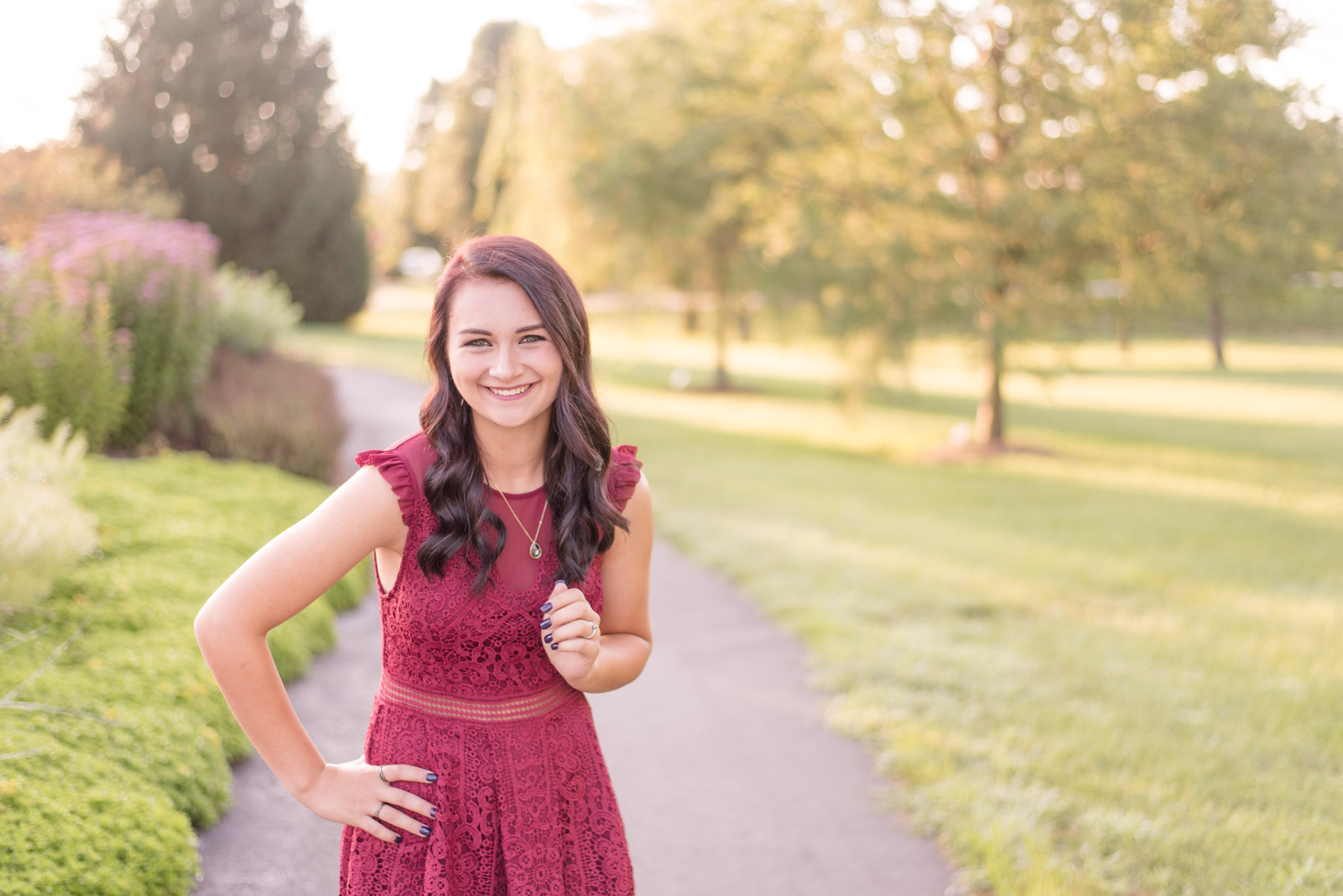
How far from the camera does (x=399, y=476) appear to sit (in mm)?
1724

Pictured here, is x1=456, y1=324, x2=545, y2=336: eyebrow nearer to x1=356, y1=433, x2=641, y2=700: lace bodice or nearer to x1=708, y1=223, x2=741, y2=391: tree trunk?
x1=356, y1=433, x2=641, y2=700: lace bodice

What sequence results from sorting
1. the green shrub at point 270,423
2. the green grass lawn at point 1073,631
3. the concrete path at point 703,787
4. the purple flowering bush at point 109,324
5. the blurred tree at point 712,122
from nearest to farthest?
the concrete path at point 703,787, the green grass lawn at point 1073,631, the purple flowering bush at point 109,324, the green shrub at point 270,423, the blurred tree at point 712,122

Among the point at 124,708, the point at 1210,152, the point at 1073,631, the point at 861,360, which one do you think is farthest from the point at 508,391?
the point at 1210,152

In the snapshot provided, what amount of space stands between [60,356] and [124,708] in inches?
142

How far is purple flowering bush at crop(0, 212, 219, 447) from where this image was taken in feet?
18.8

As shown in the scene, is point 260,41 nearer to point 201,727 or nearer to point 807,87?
point 807,87

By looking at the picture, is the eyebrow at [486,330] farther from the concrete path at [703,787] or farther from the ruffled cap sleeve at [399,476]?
the concrete path at [703,787]

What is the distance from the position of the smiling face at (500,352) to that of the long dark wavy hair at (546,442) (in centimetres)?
2

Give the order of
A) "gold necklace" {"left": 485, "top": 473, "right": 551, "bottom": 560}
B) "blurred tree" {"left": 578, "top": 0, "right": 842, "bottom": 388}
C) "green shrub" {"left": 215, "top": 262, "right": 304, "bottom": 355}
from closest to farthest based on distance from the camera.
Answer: "gold necklace" {"left": 485, "top": 473, "right": 551, "bottom": 560}, "green shrub" {"left": 215, "top": 262, "right": 304, "bottom": 355}, "blurred tree" {"left": 578, "top": 0, "right": 842, "bottom": 388}

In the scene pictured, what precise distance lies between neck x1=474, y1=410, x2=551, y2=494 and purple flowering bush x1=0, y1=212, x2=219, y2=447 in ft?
16.4

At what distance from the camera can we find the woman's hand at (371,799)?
172 centimetres

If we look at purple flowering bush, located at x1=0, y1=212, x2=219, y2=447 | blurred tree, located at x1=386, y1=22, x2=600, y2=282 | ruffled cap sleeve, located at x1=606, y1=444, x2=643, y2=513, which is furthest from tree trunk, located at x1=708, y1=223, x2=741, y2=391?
ruffled cap sleeve, located at x1=606, y1=444, x2=643, y2=513

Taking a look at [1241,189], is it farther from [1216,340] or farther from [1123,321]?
[1216,340]

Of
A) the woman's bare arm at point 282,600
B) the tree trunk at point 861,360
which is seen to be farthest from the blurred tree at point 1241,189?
the woman's bare arm at point 282,600
